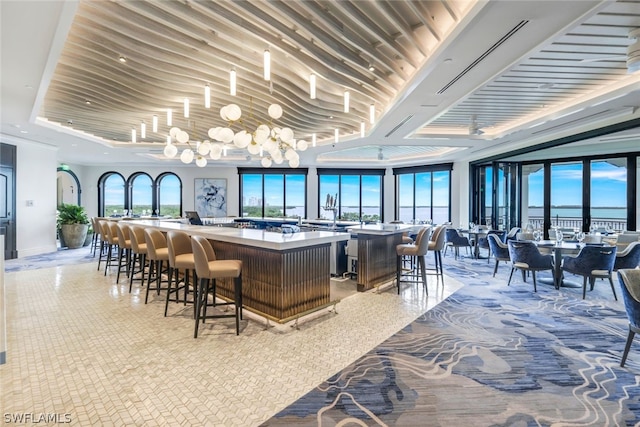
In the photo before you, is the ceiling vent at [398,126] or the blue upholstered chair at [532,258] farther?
the ceiling vent at [398,126]

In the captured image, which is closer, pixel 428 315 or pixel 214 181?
pixel 428 315

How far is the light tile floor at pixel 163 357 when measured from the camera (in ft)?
7.48

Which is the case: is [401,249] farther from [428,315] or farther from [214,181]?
[214,181]

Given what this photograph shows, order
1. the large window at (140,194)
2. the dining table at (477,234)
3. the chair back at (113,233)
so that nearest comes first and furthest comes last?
the chair back at (113,233) < the dining table at (477,234) < the large window at (140,194)

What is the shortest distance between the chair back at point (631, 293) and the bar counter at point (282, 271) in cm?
279

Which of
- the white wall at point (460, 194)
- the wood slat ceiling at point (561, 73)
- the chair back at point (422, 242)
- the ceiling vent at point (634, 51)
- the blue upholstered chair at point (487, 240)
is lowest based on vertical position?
the blue upholstered chair at point (487, 240)

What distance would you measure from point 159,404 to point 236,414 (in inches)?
23.8

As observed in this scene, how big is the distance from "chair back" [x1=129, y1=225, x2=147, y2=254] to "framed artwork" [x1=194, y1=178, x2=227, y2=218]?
8002mm

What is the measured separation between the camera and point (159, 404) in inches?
91.0

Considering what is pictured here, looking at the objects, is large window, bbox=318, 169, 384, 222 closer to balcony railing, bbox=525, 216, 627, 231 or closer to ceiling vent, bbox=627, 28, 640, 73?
balcony railing, bbox=525, 216, 627, 231

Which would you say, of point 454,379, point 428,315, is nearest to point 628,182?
point 428,315

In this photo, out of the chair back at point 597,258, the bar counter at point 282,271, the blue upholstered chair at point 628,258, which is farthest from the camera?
the blue upholstered chair at point 628,258

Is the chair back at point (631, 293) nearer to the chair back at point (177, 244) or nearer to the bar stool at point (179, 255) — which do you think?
the bar stool at point (179, 255)

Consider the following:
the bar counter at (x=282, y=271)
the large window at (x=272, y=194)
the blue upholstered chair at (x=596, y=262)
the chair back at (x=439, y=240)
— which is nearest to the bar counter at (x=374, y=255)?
the chair back at (x=439, y=240)
